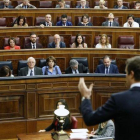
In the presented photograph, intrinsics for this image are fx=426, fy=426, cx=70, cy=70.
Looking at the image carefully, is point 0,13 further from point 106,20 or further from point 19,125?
point 19,125

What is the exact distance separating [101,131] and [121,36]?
3.05 metres

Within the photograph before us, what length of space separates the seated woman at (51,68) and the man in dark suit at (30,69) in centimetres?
11

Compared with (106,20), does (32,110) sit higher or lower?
lower

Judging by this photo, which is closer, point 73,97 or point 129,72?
point 129,72

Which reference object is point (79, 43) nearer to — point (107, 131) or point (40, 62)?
point (40, 62)

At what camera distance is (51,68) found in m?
5.36

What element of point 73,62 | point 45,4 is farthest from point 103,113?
point 45,4

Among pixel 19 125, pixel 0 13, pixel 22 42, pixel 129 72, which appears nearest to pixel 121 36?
pixel 22 42

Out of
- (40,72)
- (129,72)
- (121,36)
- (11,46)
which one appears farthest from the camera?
(121,36)

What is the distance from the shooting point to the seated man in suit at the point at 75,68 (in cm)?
531

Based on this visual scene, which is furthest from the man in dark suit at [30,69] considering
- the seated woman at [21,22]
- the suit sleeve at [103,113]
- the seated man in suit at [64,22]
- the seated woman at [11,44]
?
the suit sleeve at [103,113]

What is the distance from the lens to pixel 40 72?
527cm

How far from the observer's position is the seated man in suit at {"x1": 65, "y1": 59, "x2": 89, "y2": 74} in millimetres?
Result: 5315

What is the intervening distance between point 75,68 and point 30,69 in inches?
22.2
